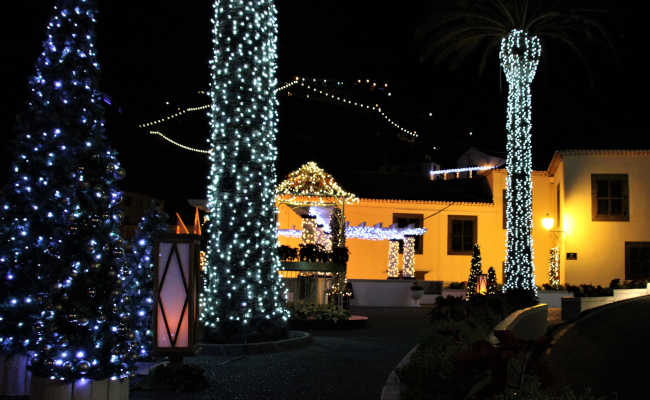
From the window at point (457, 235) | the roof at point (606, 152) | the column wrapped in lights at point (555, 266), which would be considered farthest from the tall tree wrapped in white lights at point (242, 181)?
the window at point (457, 235)

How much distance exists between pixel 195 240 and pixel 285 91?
1433 centimetres

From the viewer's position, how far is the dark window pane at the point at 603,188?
26.0 m

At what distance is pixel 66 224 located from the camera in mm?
5602

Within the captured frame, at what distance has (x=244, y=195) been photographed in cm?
1080

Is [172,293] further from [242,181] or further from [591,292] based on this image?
[591,292]

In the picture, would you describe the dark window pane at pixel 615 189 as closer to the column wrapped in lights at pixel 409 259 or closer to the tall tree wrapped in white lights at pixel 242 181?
the column wrapped in lights at pixel 409 259

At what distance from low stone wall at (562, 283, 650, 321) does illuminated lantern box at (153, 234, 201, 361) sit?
1195 centimetres

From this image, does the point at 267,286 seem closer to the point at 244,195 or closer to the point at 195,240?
the point at 244,195

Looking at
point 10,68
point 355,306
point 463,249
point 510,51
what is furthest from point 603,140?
point 10,68

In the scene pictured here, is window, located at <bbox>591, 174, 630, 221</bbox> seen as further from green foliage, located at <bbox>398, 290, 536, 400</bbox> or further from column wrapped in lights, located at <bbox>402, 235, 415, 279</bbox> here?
green foliage, located at <bbox>398, 290, 536, 400</bbox>

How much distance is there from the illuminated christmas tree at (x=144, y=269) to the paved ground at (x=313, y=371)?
3.44 feet

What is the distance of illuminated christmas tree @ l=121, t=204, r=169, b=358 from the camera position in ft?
25.3

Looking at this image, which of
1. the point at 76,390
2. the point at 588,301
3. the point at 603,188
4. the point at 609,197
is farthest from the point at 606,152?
the point at 76,390

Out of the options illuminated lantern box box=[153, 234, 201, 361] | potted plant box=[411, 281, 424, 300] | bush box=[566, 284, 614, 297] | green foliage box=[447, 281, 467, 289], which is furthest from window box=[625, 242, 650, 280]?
illuminated lantern box box=[153, 234, 201, 361]
